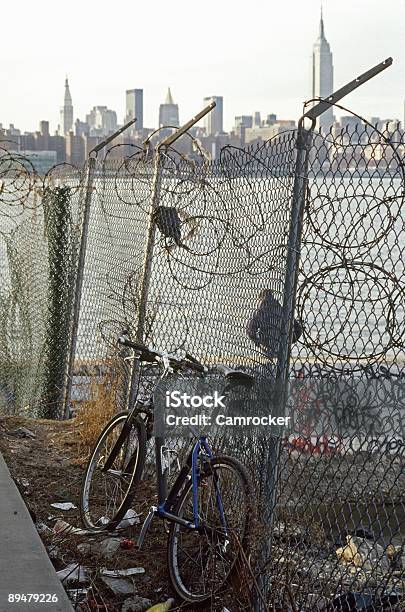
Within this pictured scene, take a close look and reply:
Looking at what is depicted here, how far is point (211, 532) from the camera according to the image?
523 centimetres

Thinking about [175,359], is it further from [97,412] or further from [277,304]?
[97,412]

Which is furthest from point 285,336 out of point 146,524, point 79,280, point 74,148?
point 74,148

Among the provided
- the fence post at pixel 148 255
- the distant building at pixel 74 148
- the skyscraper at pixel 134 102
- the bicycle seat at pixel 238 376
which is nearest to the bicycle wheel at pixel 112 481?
the fence post at pixel 148 255

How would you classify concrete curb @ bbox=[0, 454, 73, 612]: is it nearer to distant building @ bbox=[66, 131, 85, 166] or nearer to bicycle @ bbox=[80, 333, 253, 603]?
bicycle @ bbox=[80, 333, 253, 603]

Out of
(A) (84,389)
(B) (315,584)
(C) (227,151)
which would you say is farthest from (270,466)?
(A) (84,389)

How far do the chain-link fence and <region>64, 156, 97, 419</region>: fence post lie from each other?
18mm

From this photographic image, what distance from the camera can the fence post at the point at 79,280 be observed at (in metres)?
9.81

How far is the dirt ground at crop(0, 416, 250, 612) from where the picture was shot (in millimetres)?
5457

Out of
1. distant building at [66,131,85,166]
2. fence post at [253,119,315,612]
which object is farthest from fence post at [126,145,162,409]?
distant building at [66,131,85,166]

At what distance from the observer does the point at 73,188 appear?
10.9 m

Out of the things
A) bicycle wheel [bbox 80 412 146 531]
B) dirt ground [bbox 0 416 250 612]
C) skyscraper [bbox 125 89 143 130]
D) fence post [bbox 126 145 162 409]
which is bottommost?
dirt ground [bbox 0 416 250 612]

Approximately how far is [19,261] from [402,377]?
28.5 feet

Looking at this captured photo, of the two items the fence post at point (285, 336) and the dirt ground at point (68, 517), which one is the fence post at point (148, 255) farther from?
the fence post at point (285, 336)

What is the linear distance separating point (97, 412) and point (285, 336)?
3901 millimetres
